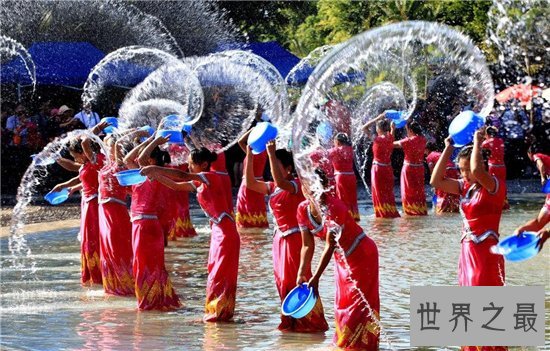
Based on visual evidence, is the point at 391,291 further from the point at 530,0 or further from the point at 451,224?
the point at 451,224

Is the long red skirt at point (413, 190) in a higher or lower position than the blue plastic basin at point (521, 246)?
higher

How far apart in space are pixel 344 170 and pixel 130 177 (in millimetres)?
7483

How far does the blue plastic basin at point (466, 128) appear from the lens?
7.72 m

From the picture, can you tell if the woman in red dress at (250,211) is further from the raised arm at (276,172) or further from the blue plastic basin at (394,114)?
the raised arm at (276,172)

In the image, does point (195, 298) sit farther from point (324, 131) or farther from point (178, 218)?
point (178, 218)

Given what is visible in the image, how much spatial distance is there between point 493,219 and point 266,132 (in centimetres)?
172

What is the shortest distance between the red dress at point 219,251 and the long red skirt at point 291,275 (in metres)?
0.50

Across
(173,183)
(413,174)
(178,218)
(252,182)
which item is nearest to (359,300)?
(252,182)

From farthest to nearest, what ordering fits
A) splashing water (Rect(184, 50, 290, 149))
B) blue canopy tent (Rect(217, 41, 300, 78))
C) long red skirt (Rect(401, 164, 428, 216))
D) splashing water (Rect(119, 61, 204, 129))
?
1. blue canopy tent (Rect(217, 41, 300, 78))
2. long red skirt (Rect(401, 164, 428, 216))
3. splashing water (Rect(184, 50, 290, 149))
4. splashing water (Rect(119, 61, 204, 129))

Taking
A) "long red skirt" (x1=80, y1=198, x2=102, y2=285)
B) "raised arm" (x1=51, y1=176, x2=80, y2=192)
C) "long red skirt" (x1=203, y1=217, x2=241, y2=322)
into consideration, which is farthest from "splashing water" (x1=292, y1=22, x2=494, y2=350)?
"raised arm" (x1=51, y1=176, x2=80, y2=192)

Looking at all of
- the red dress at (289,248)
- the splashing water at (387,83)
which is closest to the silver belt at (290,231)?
the red dress at (289,248)

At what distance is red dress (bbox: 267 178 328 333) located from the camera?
30.3ft

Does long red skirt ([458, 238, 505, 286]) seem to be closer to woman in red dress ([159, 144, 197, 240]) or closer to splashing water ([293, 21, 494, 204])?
splashing water ([293, 21, 494, 204])

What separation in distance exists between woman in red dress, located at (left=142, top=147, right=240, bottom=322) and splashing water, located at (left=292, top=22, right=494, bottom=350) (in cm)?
82
